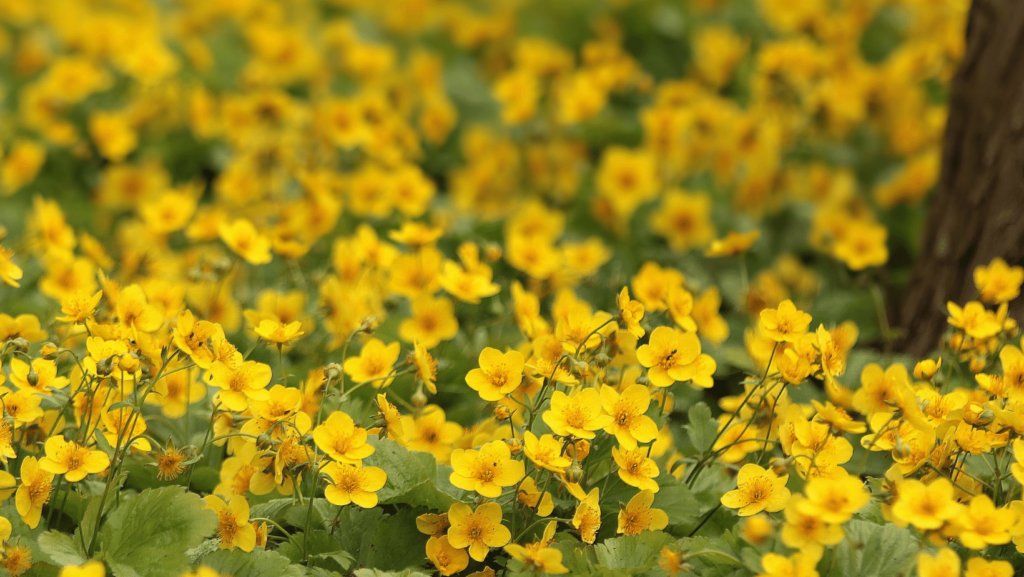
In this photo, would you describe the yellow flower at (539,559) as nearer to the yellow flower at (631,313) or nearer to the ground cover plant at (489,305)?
the ground cover plant at (489,305)

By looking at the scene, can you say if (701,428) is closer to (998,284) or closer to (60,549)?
(998,284)

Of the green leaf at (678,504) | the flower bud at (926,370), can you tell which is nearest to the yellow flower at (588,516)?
the green leaf at (678,504)

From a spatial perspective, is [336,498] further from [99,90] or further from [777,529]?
[99,90]

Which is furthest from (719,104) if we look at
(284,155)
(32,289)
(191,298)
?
(32,289)

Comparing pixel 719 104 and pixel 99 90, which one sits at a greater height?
pixel 719 104

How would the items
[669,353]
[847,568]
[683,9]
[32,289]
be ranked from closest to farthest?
[847,568], [669,353], [32,289], [683,9]

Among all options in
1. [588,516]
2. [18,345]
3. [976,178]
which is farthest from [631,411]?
[976,178]
